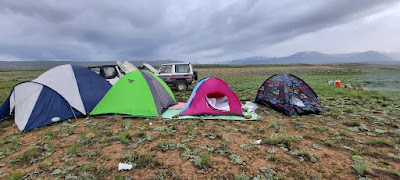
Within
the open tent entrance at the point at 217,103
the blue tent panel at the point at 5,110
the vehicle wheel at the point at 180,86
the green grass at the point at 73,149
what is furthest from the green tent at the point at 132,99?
the vehicle wheel at the point at 180,86

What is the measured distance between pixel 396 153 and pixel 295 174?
3.14 meters

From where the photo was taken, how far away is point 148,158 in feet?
12.7

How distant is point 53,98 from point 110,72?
5.54 metres

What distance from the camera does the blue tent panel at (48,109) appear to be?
19.5ft

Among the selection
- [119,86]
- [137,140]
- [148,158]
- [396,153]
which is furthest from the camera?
[119,86]

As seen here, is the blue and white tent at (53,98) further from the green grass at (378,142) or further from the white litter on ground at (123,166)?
the green grass at (378,142)

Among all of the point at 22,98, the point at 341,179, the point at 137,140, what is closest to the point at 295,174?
the point at 341,179

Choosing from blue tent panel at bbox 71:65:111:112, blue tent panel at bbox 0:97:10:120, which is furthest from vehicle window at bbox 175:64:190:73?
blue tent panel at bbox 0:97:10:120

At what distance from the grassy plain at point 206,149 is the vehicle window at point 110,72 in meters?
5.32

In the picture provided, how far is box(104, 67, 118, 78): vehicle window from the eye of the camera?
11.4 metres

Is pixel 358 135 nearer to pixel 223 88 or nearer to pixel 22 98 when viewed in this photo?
pixel 223 88

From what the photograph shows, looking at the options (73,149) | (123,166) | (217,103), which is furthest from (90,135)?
(217,103)

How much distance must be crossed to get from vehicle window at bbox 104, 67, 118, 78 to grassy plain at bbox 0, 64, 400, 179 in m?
5.32

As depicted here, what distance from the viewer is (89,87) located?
24.5ft
